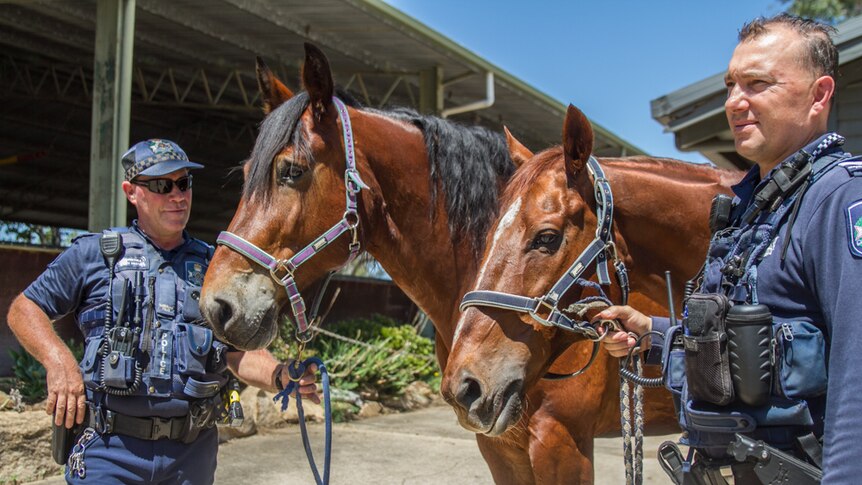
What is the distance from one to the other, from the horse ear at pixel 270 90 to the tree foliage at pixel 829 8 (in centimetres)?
2231

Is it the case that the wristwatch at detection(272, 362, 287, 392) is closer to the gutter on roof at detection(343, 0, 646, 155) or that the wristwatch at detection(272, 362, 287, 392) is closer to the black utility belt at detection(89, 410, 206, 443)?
the black utility belt at detection(89, 410, 206, 443)

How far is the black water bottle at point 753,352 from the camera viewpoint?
1.34m

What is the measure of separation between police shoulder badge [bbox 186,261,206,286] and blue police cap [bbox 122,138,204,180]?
1.17ft

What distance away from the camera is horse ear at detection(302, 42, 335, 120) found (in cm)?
275

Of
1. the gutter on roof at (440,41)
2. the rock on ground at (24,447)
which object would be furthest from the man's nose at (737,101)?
the gutter on roof at (440,41)

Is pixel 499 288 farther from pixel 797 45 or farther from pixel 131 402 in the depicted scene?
pixel 131 402

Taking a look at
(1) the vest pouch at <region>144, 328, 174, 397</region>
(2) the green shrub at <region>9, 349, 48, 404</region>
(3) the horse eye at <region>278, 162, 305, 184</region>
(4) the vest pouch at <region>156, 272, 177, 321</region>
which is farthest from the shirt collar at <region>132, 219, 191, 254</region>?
(2) the green shrub at <region>9, 349, 48, 404</region>

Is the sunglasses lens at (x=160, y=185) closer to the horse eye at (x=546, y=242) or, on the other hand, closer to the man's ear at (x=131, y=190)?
the man's ear at (x=131, y=190)

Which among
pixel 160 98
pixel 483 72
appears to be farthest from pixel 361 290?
pixel 160 98

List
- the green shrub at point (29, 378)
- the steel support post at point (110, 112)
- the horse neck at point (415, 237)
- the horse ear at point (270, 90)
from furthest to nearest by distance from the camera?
1. the steel support post at point (110, 112)
2. the green shrub at point (29, 378)
3. the horse ear at point (270, 90)
4. the horse neck at point (415, 237)

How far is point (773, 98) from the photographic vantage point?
149cm

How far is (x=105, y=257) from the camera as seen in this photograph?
2508mm

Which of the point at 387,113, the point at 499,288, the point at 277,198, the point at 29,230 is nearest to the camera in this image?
the point at 499,288

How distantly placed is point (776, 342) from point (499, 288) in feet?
2.94
